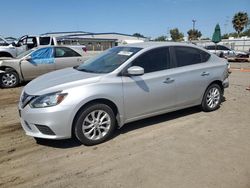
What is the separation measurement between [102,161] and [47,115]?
1092 millimetres

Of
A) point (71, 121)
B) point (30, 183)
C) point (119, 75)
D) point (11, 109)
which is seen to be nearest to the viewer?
point (30, 183)

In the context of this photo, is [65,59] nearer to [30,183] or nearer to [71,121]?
[71,121]

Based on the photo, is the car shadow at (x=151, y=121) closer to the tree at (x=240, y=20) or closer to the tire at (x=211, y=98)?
the tire at (x=211, y=98)

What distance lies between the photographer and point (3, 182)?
149 inches

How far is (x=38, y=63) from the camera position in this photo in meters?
11.0

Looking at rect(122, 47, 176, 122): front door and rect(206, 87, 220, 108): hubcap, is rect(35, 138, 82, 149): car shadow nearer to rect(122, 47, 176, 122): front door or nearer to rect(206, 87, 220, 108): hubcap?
rect(122, 47, 176, 122): front door

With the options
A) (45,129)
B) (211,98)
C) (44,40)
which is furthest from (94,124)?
(44,40)

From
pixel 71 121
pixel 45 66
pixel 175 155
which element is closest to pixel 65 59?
pixel 45 66

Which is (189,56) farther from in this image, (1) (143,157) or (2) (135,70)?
(1) (143,157)

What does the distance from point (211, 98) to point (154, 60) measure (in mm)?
1953

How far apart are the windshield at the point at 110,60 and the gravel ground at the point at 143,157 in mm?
1241

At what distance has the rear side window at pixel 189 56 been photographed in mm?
6160

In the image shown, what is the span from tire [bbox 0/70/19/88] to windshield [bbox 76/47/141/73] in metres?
5.69

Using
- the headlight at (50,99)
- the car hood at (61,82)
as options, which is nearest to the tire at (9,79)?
the car hood at (61,82)
